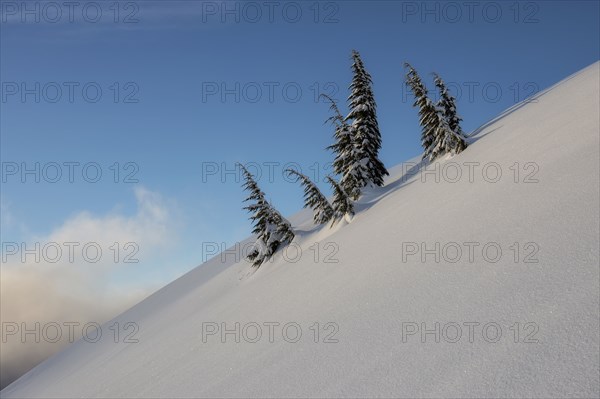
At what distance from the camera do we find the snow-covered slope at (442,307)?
4.19m

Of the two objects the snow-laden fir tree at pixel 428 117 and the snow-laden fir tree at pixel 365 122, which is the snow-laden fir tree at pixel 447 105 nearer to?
the snow-laden fir tree at pixel 428 117

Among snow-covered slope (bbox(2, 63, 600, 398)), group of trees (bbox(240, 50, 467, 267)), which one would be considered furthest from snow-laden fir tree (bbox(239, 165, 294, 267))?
snow-covered slope (bbox(2, 63, 600, 398))

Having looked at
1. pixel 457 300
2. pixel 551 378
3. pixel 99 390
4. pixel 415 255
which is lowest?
pixel 551 378

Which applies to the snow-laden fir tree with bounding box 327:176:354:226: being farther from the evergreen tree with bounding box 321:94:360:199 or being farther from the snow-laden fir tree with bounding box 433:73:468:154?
the snow-laden fir tree with bounding box 433:73:468:154

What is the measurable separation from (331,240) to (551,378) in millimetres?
12536

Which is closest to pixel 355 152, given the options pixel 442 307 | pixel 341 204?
pixel 341 204

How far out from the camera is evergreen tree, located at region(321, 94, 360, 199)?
23766mm

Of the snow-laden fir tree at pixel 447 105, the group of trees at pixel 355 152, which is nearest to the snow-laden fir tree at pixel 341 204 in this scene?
the group of trees at pixel 355 152

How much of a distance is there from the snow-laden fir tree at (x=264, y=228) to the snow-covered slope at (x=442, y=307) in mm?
6112

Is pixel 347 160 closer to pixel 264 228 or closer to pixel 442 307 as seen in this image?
pixel 264 228

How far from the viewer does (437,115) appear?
77.5 feet

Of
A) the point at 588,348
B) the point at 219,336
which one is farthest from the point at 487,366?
the point at 219,336

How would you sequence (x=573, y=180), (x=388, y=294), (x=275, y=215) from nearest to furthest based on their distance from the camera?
(x=388, y=294) → (x=573, y=180) → (x=275, y=215)

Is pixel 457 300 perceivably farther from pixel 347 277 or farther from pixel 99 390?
pixel 99 390
